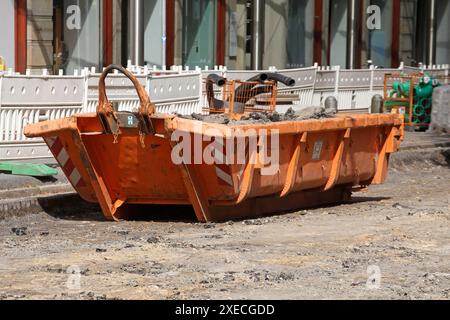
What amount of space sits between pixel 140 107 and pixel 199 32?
1835 centimetres

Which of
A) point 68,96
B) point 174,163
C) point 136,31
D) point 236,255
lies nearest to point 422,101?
point 136,31

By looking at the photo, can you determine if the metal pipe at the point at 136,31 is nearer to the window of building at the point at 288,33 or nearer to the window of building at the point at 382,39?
the window of building at the point at 288,33

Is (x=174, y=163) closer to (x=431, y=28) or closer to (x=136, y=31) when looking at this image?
(x=136, y=31)

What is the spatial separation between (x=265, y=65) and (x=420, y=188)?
50.9 feet

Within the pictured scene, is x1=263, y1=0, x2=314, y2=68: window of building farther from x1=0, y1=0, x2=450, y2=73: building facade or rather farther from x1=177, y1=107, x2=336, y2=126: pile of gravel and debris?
x1=177, y1=107, x2=336, y2=126: pile of gravel and debris

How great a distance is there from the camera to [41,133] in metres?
13.0

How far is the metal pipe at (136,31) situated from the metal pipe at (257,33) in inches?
217

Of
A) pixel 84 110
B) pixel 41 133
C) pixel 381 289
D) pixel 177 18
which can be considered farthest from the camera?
pixel 177 18

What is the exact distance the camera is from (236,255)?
10797 millimetres

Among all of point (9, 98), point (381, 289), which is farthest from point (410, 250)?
point (9, 98)

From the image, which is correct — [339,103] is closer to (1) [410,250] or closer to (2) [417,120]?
(2) [417,120]

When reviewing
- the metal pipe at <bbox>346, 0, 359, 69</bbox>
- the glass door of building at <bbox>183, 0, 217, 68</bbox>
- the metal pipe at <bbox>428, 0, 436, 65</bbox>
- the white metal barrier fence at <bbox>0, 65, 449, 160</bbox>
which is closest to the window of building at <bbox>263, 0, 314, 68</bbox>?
the metal pipe at <bbox>346, 0, 359, 69</bbox>

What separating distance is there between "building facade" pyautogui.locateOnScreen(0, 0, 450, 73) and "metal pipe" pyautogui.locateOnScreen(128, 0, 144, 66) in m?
0.02

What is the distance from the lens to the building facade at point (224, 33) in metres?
25.4
